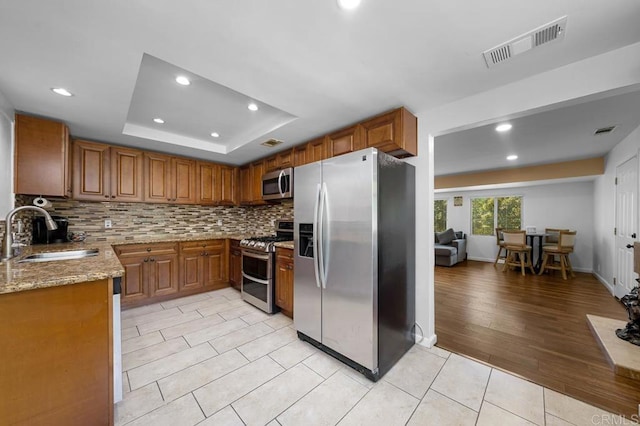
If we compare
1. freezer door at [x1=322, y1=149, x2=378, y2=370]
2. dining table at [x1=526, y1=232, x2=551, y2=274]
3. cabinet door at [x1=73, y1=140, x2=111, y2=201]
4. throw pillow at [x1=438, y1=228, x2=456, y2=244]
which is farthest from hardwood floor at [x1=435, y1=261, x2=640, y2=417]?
cabinet door at [x1=73, y1=140, x2=111, y2=201]

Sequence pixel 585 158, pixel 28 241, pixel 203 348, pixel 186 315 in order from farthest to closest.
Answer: pixel 585 158 < pixel 186 315 < pixel 28 241 < pixel 203 348

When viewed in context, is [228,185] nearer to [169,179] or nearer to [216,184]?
[216,184]

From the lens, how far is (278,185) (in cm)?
345

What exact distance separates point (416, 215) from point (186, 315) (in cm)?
295

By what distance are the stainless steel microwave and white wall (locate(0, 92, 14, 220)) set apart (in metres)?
2.50

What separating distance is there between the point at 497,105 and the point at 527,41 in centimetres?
59

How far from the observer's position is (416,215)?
94.2 inches

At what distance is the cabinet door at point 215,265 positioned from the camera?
385cm

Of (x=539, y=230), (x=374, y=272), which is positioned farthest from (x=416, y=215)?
(x=539, y=230)

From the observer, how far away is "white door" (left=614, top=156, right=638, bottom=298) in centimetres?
308

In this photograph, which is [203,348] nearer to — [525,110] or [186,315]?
[186,315]

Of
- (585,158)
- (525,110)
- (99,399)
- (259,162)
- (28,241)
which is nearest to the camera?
(99,399)

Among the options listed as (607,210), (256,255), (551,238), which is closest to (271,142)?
(256,255)

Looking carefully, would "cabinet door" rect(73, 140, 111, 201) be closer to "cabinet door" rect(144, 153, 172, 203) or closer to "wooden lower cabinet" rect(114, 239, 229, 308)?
"cabinet door" rect(144, 153, 172, 203)
